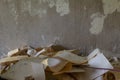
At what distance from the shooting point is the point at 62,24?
12.3 ft

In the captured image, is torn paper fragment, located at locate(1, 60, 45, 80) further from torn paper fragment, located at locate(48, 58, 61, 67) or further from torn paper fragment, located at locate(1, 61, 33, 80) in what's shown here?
torn paper fragment, located at locate(48, 58, 61, 67)

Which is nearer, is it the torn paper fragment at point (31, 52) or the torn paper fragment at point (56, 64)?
the torn paper fragment at point (56, 64)

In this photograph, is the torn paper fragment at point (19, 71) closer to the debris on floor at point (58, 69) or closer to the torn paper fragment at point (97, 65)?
the debris on floor at point (58, 69)

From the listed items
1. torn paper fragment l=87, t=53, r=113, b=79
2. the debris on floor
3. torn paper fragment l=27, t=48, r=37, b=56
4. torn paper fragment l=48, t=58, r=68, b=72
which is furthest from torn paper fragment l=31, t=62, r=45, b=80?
torn paper fragment l=27, t=48, r=37, b=56

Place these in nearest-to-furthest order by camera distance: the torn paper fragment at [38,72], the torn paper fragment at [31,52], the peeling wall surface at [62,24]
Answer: the torn paper fragment at [38,72] → the peeling wall surface at [62,24] → the torn paper fragment at [31,52]

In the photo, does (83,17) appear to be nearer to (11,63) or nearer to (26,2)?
(26,2)

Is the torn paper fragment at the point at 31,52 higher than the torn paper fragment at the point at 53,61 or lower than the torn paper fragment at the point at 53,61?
lower

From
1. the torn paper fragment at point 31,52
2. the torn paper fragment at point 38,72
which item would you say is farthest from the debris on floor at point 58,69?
the torn paper fragment at point 31,52

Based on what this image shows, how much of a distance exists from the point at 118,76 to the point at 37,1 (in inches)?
61.2

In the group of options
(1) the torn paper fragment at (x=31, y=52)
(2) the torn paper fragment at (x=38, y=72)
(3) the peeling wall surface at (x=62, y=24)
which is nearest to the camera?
(2) the torn paper fragment at (x=38, y=72)

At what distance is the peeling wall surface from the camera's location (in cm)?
354

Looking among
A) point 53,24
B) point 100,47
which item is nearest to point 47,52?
point 53,24

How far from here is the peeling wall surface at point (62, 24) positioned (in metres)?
3.54

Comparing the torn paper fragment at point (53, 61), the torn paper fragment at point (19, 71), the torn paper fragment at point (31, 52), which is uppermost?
the torn paper fragment at point (53, 61)
